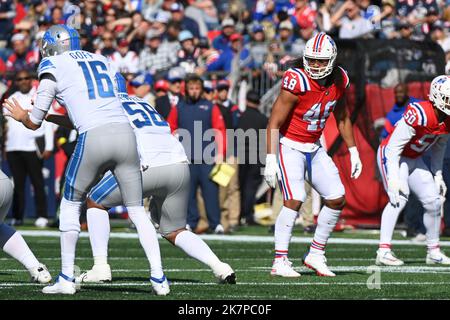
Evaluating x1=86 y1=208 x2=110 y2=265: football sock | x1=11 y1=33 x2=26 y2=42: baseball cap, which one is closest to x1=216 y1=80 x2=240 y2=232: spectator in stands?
x1=11 y1=33 x2=26 y2=42: baseball cap

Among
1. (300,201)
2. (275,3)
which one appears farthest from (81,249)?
(275,3)

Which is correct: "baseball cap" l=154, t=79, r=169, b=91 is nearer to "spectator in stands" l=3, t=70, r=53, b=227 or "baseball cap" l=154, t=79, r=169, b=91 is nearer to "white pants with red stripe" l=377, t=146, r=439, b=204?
"spectator in stands" l=3, t=70, r=53, b=227

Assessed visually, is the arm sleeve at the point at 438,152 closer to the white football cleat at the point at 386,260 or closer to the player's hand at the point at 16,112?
the white football cleat at the point at 386,260

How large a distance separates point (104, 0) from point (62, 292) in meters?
16.2

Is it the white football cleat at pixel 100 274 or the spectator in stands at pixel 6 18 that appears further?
the spectator in stands at pixel 6 18

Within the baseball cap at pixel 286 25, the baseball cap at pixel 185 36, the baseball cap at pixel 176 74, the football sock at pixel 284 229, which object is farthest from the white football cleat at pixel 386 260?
the baseball cap at pixel 185 36

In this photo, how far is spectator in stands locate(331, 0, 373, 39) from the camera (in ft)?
63.2

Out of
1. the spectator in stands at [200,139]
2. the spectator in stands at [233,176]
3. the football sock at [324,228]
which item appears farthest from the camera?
the spectator in stands at [233,176]

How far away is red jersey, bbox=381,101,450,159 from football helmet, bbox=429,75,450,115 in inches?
4.6

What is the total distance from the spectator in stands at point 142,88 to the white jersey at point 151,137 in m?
8.40

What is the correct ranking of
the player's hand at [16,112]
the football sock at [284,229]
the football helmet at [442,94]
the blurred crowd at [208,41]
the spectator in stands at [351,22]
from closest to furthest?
the player's hand at [16,112] < the football sock at [284,229] < the football helmet at [442,94] < the blurred crowd at [208,41] < the spectator in stands at [351,22]

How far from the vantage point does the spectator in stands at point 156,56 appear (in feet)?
64.7

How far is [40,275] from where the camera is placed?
8672mm

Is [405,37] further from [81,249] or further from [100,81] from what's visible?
[100,81]
